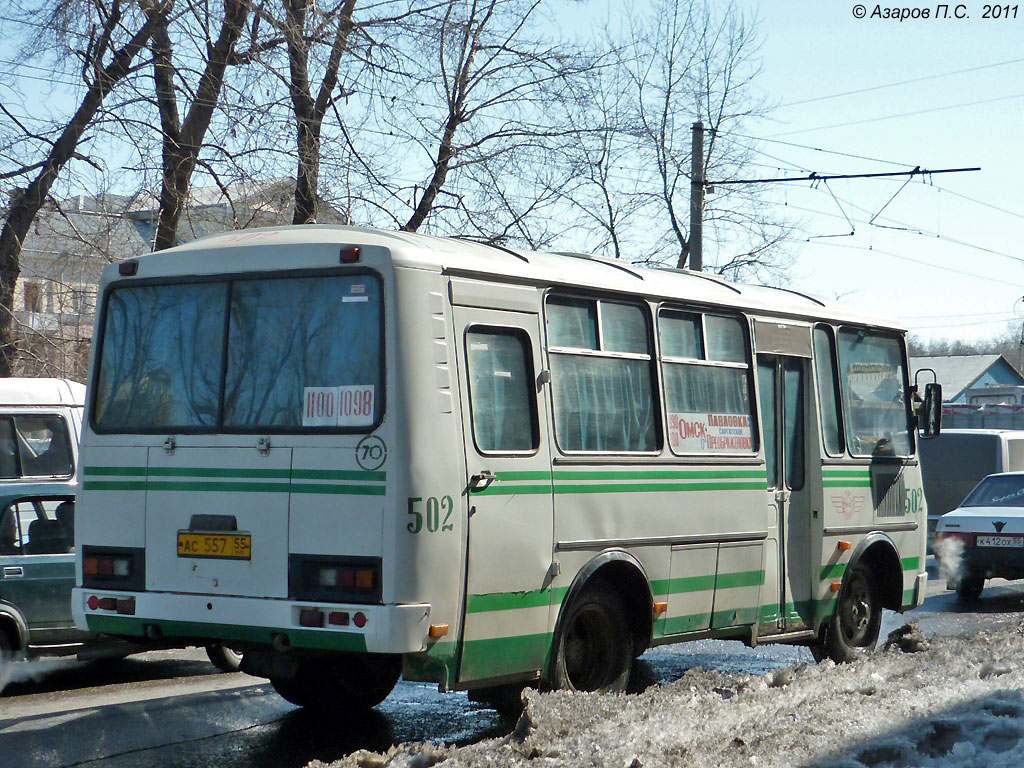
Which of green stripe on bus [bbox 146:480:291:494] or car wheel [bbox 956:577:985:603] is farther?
car wheel [bbox 956:577:985:603]

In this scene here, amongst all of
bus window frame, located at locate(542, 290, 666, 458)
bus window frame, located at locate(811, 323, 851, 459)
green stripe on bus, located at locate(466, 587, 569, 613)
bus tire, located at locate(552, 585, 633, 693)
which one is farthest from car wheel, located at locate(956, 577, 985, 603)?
green stripe on bus, located at locate(466, 587, 569, 613)

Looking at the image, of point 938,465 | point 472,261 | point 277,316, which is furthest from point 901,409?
point 938,465

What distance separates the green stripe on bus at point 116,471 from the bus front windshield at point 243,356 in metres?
0.23

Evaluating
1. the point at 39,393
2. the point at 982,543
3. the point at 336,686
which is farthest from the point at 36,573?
the point at 982,543

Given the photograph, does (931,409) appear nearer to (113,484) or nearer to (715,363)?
(715,363)

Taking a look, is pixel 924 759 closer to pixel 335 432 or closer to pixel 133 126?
pixel 335 432

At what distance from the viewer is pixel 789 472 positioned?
32.2ft

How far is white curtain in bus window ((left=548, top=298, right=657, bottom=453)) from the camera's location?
756 centimetres

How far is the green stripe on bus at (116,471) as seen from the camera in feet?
23.7

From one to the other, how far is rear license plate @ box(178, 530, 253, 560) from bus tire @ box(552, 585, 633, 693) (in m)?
2.02

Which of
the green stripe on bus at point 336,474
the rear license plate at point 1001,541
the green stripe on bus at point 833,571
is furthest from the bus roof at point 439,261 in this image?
the rear license plate at point 1001,541

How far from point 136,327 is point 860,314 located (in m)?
6.23

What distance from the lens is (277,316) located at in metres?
6.96

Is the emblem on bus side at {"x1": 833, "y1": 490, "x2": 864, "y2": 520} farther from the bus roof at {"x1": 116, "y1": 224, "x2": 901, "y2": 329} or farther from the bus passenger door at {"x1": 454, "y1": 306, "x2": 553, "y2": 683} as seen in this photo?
the bus passenger door at {"x1": 454, "y1": 306, "x2": 553, "y2": 683}
